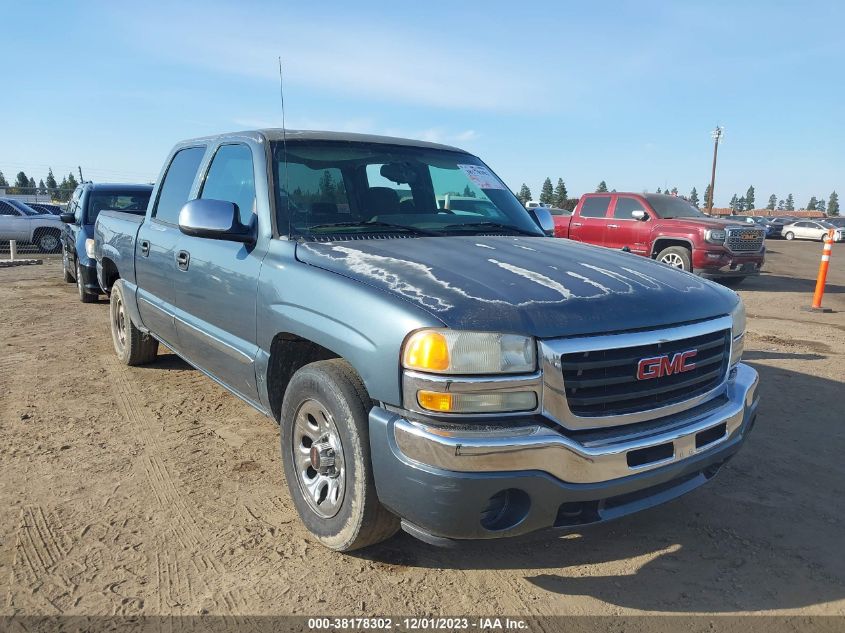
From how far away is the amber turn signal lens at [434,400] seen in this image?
7.00ft

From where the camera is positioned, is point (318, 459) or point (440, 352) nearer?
point (440, 352)

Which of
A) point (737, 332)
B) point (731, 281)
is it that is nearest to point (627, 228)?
Result: point (731, 281)

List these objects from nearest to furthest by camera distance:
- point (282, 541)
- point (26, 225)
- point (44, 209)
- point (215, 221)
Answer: point (282, 541) → point (215, 221) → point (26, 225) → point (44, 209)

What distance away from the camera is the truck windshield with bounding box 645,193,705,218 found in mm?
12734

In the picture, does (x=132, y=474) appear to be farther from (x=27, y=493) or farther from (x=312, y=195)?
(x=312, y=195)

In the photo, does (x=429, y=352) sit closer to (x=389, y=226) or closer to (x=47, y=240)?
(x=389, y=226)

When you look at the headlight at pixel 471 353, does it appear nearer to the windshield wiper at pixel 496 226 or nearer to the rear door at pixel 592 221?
the windshield wiper at pixel 496 226

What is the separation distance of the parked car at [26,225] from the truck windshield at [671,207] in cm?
1644

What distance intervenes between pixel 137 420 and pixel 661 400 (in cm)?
348

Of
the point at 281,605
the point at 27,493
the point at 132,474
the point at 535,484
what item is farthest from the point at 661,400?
the point at 27,493

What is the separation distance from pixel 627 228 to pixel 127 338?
10024 millimetres

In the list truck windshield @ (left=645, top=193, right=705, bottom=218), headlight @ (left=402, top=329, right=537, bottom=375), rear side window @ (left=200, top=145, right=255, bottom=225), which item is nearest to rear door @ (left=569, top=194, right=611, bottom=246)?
truck windshield @ (left=645, top=193, right=705, bottom=218)

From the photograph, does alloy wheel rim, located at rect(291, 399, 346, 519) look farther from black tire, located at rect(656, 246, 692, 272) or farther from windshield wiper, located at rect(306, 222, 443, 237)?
black tire, located at rect(656, 246, 692, 272)

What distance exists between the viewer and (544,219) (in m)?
4.29
